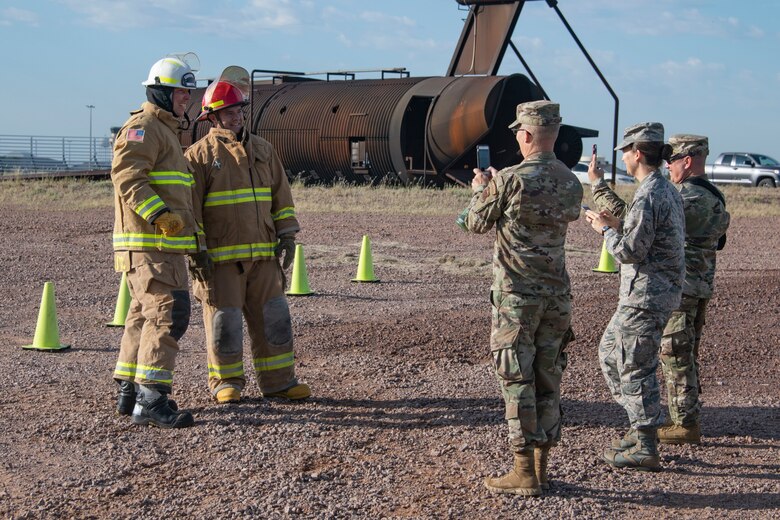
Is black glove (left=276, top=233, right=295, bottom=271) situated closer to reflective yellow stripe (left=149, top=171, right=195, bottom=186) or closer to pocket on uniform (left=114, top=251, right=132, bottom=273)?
reflective yellow stripe (left=149, top=171, right=195, bottom=186)

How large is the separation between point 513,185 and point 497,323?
68cm

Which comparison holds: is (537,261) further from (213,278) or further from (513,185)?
(213,278)

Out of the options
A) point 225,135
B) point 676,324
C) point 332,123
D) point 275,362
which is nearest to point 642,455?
point 676,324

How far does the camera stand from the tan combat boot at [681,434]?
6.06 m

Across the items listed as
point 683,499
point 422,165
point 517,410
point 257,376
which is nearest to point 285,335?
point 257,376

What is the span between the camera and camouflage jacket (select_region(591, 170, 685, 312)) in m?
5.30

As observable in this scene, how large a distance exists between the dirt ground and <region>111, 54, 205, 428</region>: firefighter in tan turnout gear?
243 mm

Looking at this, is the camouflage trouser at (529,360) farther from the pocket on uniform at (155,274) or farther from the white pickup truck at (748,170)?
the white pickup truck at (748,170)

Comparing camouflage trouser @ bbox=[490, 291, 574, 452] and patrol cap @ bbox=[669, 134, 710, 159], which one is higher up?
patrol cap @ bbox=[669, 134, 710, 159]

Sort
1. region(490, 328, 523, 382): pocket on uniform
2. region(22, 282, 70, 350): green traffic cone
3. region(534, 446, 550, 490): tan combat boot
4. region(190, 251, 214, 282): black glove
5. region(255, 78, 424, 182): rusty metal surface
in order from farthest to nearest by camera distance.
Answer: region(255, 78, 424, 182): rusty metal surface, region(22, 282, 70, 350): green traffic cone, region(190, 251, 214, 282): black glove, region(534, 446, 550, 490): tan combat boot, region(490, 328, 523, 382): pocket on uniform

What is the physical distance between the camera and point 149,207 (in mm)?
6094

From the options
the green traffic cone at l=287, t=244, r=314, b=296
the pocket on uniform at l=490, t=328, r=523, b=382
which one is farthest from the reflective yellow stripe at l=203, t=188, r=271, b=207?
the green traffic cone at l=287, t=244, r=314, b=296

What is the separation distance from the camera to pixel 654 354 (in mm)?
5426

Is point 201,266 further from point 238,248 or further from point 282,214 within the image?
point 282,214
